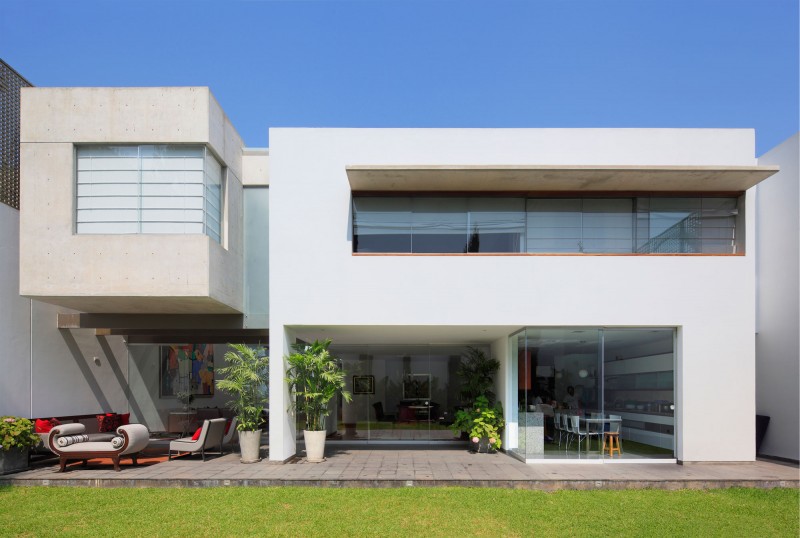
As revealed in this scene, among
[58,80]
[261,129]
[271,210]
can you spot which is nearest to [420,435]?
[271,210]

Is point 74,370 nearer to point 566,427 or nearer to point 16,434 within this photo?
point 16,434

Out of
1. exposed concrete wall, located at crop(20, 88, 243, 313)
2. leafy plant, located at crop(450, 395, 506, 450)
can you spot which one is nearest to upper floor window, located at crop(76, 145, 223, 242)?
exposed concrete wall, located at crop(20, 88, 243, 313)

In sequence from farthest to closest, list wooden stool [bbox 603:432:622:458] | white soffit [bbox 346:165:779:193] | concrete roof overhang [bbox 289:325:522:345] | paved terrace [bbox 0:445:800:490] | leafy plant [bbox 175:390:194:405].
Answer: leafy plant [bbox 175:390:194:405] → concrete roof overhang [bbox 289:325:522:345] → wooden stool [bbox 603:432:622:458] → white soffit [bbox 346:165:779:193] → paved terrace [bbox 0:445:800:490]

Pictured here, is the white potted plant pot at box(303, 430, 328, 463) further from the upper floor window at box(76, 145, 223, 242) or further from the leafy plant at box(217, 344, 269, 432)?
the upper floor window at box(76, 145, 223, 242)

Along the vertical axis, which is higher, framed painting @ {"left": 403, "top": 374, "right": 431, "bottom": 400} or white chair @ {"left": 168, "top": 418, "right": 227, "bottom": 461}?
framed painting @ {"left": 403, "top": 374, "right": 431, "bottom": 400}

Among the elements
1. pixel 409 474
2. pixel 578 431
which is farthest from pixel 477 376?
pixel 409 474

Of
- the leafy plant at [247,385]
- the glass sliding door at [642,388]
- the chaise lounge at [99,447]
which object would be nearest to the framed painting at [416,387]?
the leafy plant at [247,385]

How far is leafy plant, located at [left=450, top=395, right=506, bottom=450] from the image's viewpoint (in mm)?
14242

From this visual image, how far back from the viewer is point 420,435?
1642 centimetres

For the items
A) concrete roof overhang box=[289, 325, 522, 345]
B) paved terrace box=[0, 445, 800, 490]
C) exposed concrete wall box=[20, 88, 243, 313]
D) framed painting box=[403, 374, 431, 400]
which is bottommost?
paved terrace box=[0, 445, 800, 490]

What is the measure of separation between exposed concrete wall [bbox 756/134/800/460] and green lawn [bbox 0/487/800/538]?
3.60 meters

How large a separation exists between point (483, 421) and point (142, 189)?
8784 millimetres

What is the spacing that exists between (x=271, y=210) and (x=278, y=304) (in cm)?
197

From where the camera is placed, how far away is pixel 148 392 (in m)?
18.0
